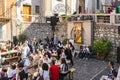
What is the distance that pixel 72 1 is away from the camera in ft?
107

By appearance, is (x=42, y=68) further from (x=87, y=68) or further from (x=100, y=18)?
(x=100, y=18)

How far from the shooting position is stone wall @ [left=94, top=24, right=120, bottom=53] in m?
20.8

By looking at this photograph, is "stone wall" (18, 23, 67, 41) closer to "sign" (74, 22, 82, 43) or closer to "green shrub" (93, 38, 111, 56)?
"sign" (74, 22, 82, 43)

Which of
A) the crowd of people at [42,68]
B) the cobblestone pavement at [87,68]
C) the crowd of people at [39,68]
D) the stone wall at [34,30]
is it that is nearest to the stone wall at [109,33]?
the crowd of people at [42,68]

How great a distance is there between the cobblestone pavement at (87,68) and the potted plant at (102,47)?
58 centimetres

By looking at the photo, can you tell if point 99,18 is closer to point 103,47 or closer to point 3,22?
point 103,47

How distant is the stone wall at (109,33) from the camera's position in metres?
20.8

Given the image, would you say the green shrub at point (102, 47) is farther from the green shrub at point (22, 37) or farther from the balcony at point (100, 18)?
the green shrub at point (22, 37)

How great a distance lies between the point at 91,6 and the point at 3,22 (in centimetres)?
1076

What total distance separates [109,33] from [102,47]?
1427mm

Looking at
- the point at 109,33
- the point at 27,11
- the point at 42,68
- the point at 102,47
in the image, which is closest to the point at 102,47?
the point at 102,47

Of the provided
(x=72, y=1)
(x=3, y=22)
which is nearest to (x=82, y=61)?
(x=3, y=22)

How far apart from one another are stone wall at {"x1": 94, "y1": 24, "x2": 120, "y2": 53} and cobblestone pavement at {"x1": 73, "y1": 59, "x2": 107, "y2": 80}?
179cm

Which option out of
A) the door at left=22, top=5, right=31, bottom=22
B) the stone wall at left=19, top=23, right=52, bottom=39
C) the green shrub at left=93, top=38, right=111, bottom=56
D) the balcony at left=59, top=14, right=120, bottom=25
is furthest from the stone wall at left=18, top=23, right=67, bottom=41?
the green shrub at left=93, top=38, right=111, bottom=56
